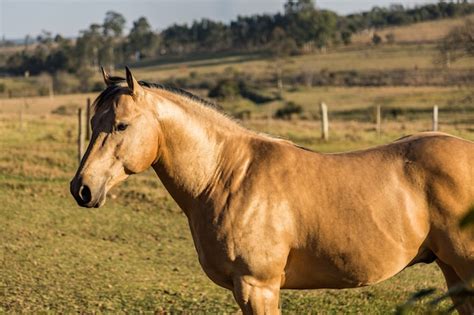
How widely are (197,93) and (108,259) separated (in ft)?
141

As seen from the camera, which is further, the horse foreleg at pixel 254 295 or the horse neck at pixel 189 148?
the horse neck at pixel 189 148

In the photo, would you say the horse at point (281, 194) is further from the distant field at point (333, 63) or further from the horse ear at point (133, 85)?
the distant field at point (333, 63)

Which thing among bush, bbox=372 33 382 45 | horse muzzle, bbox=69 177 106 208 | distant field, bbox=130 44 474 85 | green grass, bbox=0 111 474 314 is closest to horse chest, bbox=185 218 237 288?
horse muzzle, bbox=69 177 106 208

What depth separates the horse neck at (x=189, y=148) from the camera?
4.91m

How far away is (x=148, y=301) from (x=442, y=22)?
9708 centimetres

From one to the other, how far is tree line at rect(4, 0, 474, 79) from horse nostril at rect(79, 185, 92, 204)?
6688cm

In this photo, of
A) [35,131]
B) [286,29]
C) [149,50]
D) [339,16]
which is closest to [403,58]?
[286,29]

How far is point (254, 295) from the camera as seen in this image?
15.1 feet

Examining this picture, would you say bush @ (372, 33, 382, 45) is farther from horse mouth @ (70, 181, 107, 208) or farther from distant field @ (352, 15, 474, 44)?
horse mouth @ (70, 181, 107, 208)

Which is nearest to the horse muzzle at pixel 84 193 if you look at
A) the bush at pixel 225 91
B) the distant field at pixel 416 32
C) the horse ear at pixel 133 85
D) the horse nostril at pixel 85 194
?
the horse nostril at pixel 85 194

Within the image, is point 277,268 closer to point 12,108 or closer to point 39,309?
point 39,309

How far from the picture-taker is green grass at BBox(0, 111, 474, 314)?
304 inches

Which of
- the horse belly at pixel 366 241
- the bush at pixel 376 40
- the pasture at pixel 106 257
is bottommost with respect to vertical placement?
the pasture at pixel 106 257

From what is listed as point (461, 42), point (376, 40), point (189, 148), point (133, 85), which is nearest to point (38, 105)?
point (461, 42)
